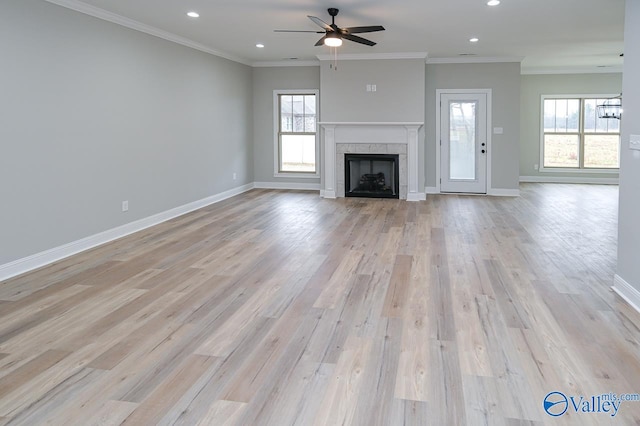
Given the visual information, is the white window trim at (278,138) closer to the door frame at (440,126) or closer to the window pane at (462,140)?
the door frame at (440,126)

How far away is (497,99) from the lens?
9617 mm

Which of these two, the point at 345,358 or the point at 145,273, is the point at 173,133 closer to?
the point at 145,273

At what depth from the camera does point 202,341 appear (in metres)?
3.15

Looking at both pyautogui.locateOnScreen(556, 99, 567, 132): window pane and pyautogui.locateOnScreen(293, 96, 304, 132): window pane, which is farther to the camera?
pyautogui.locateOnScreen(556, 99, 567, 132): window pane

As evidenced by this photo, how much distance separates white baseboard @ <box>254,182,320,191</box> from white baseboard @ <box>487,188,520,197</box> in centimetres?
339

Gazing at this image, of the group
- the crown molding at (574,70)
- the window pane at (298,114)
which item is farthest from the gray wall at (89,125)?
the crown molding at (574,70)

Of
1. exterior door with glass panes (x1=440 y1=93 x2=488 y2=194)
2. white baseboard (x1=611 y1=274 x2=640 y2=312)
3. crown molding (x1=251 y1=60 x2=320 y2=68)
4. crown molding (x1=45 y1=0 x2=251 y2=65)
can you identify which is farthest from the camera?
crown molding (x1=251 y1=60 x2=320 y2=68)

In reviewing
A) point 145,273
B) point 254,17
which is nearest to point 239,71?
point 254,17

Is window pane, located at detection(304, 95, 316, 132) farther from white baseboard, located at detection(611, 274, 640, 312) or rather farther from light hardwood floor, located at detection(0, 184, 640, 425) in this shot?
white baseboard, located at detection(611, 274, 640, 312)

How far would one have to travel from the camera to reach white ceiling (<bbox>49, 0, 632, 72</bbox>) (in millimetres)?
5582

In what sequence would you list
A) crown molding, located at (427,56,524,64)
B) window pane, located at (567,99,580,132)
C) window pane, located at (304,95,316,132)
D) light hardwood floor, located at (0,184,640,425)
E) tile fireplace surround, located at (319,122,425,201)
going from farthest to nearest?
1. window pane, located at (567,99,580,132)
2. window pane, located at (304,95,316,132)
3. crown molding, located at (427,56,524,64)
4. tile fireplace surround, located at (319,122,425,201)
5. light hardwood floor, located at (0,184,640,425)

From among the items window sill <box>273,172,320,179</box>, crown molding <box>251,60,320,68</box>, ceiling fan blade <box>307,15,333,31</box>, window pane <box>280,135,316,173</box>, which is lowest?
window sill <box>273,172,320,179</box>

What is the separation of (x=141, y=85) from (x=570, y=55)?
7.55 m
